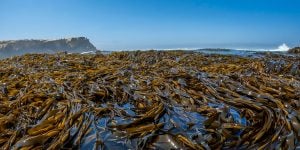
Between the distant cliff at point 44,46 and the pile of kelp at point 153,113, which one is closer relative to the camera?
the pile of kelp at point 153,113

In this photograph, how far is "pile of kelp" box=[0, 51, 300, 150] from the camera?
214 centimetres

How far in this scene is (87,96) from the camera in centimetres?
323

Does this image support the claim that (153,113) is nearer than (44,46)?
Yes

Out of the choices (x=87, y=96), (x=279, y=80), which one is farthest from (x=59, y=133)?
(x=279, y=80)

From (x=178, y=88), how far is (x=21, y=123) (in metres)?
1.65

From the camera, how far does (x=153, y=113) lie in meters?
2.56

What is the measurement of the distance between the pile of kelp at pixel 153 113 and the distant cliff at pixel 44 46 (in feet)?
109

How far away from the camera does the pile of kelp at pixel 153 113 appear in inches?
84.4

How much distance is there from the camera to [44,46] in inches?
1601

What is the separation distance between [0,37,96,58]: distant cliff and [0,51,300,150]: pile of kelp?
1311 inches

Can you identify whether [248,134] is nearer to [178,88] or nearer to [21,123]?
[178,88]

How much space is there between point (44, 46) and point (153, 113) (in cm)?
4094

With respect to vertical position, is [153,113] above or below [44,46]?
above

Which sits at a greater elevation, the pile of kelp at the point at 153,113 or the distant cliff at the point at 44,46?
the pile of kelp at the point at 153,113
